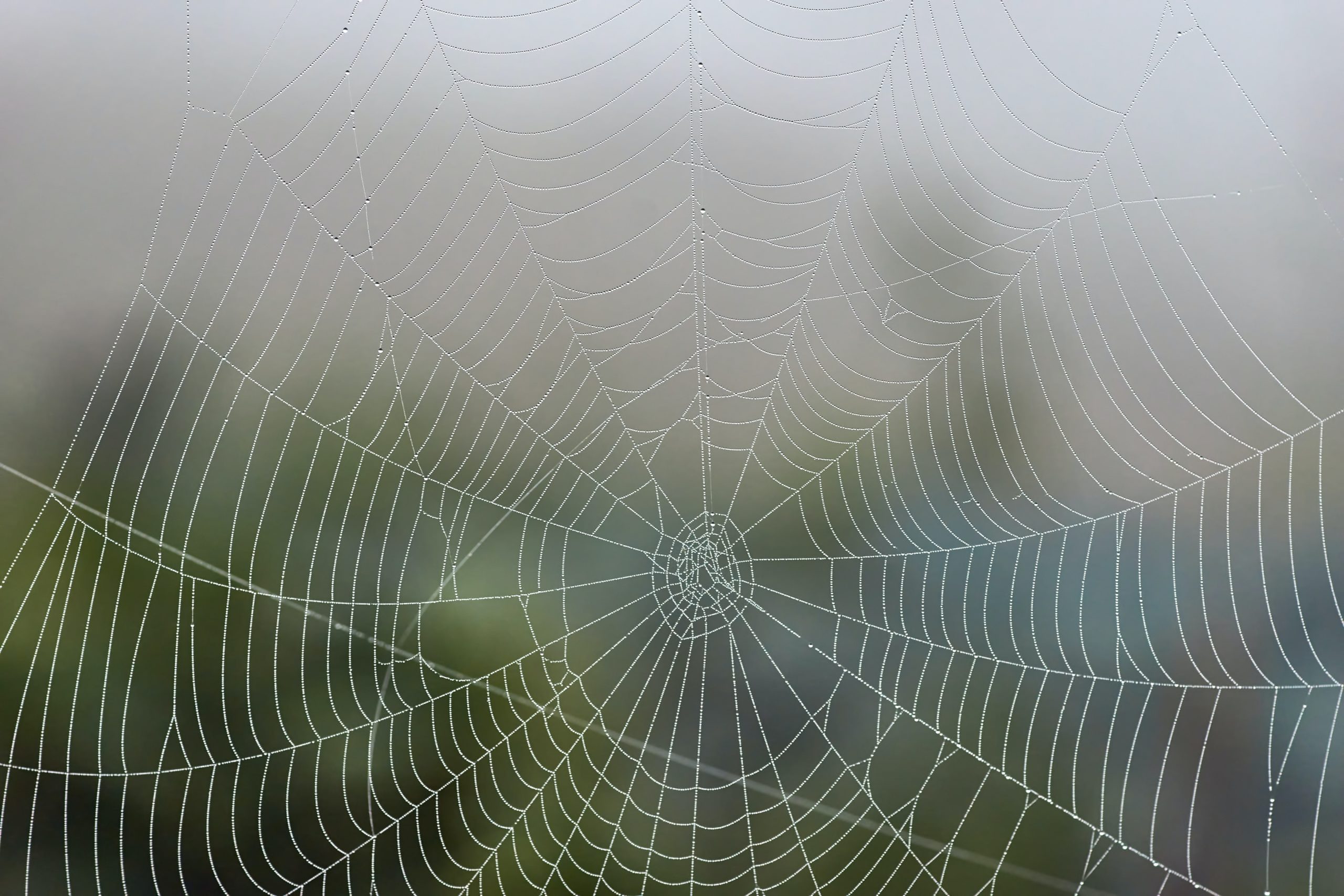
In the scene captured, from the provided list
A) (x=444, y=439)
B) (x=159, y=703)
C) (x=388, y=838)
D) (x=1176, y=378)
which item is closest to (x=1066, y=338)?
(x=1176, y=378)

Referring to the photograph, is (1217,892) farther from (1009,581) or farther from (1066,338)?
(1066,338)

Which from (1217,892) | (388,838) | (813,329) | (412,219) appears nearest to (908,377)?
(813,329)

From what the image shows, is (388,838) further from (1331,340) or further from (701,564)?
(1331,340)

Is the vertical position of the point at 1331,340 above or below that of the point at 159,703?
above

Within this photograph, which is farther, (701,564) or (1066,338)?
(1066,338)

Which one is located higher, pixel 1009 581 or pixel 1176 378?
pixel 1176 378

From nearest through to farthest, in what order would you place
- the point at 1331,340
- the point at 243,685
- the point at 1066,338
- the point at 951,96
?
the point at 243,685 → the point at 951,96 → the point at 1331,340 → the point at 1066,338

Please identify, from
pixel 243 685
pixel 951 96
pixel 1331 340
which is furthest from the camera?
pixel 1331 340

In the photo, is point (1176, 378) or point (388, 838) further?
point (1176, 378)

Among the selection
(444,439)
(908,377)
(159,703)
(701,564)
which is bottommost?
(159,703)
